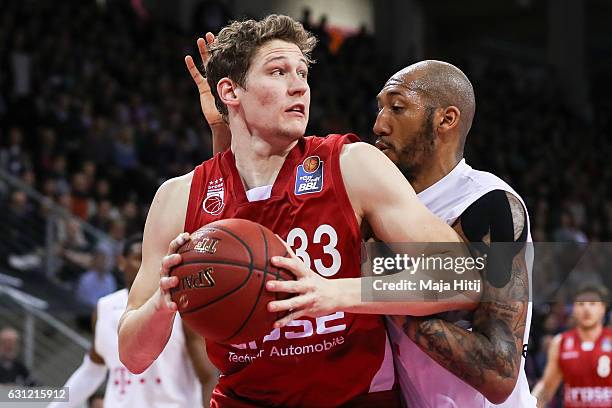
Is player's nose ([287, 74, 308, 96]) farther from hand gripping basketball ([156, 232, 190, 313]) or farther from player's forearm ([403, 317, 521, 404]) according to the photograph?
player's forearm ([403, 317, 521, 404])

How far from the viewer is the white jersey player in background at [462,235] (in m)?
2.93

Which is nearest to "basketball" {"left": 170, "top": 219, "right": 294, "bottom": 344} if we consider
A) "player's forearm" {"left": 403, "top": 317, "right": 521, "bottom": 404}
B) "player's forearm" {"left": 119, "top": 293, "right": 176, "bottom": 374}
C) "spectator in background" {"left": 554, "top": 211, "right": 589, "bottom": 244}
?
"player's forearm" {"left": 119, "top": 293, "right": 176, "bottom": 374}

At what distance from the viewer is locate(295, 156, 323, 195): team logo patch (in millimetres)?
2949

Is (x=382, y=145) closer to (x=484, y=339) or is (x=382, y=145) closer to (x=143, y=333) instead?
(x=484, y=339)

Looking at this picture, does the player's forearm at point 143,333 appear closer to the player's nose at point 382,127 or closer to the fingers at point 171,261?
the fingers at point 171,261

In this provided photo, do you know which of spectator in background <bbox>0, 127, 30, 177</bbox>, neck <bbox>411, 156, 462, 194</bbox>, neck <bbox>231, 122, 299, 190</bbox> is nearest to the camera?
neck <bbox>231, 122, 299, 190</bbox>

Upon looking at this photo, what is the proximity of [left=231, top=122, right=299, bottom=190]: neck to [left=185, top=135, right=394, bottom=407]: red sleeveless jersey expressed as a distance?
0.13 ft

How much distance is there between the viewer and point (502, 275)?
2.99 meters

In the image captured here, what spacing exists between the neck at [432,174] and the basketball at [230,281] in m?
0.88

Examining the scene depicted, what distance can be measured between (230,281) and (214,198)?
619mm

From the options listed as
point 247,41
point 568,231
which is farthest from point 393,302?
point 568,231

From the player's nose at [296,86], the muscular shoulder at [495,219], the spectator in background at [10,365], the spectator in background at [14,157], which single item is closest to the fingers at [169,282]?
the player's nose at [296,86]

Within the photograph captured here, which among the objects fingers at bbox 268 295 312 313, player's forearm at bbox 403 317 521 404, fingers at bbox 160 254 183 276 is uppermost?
fingers at bbox 160 254 183 276

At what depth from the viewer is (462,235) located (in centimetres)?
306
